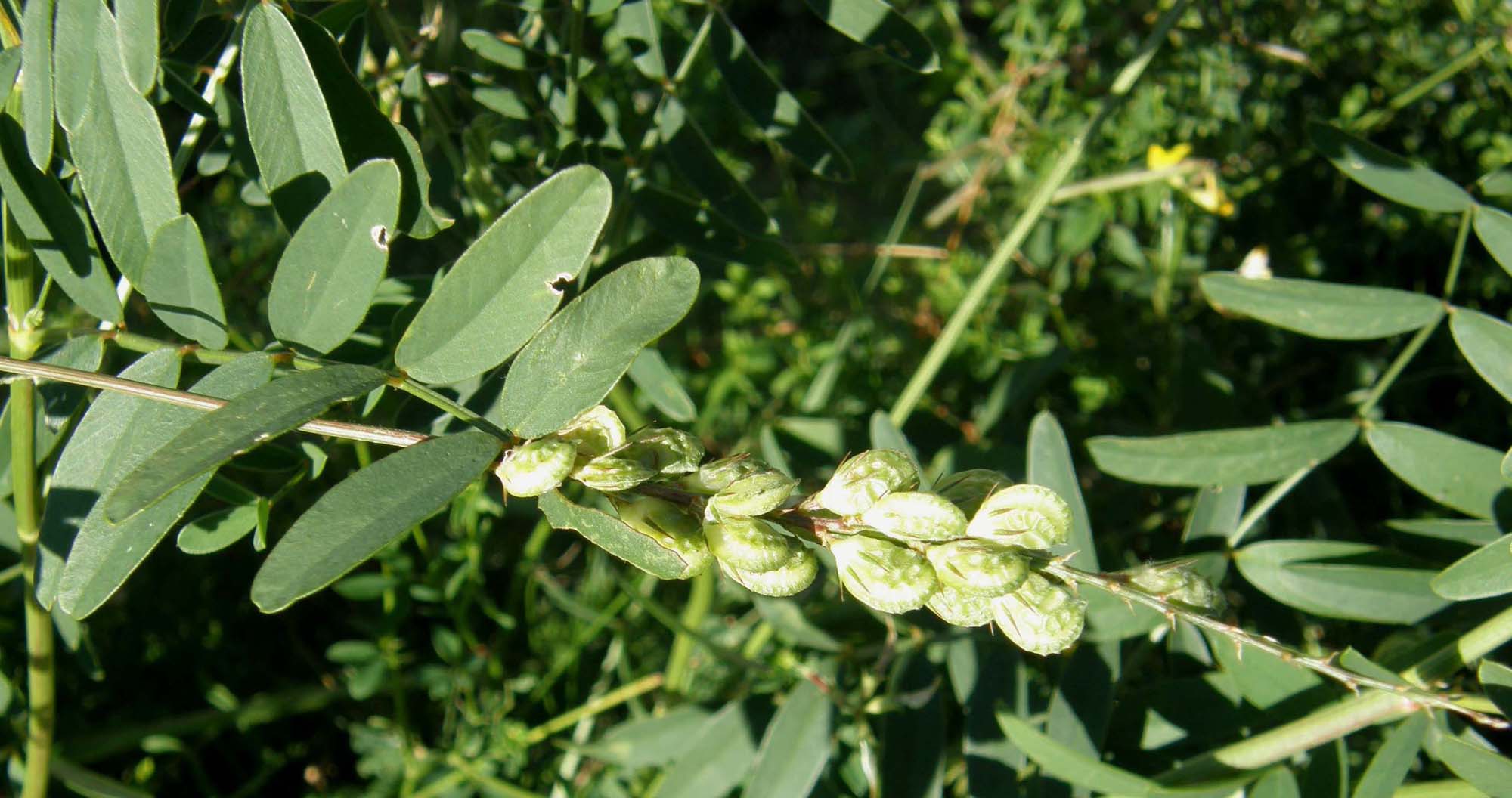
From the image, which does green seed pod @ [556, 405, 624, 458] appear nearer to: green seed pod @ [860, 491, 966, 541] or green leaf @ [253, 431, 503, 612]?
green leaf @ [253, 431, 503, 612]

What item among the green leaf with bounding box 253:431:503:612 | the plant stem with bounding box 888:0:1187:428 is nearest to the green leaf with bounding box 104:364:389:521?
the green leaf with bounding box 253:431:503:612

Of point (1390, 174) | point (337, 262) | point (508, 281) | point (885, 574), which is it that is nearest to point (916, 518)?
point (885, 574)

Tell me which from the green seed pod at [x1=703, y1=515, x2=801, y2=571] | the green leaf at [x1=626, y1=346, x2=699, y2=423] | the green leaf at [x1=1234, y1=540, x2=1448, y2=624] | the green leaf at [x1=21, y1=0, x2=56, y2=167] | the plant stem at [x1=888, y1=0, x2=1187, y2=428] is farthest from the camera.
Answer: the plant stem at [x1=888, y1=0, x2=1187, y2=428]

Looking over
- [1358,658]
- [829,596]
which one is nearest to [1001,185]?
[829,596]

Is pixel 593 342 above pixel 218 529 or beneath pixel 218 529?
above

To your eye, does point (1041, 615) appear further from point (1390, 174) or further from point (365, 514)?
point (1390, 174)

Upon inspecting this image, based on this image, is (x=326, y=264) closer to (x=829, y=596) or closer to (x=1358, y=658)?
(x=829, y=596)
